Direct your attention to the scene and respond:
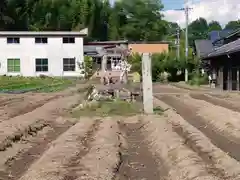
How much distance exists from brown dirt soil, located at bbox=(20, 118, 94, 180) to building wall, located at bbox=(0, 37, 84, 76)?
3841cm

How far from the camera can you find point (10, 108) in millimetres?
18547

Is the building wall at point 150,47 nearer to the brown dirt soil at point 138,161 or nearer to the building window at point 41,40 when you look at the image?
the building window at point 41,40

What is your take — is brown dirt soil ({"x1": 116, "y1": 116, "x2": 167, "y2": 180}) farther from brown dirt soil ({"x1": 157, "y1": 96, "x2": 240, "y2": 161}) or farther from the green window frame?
the green window frame

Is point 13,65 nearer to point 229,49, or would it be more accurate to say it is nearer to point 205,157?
point 229,49

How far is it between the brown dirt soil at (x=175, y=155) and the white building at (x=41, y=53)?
3786 centimetres

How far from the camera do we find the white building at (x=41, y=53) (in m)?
49.4

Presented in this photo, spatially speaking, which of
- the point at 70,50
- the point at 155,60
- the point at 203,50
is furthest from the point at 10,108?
the point at 203,50

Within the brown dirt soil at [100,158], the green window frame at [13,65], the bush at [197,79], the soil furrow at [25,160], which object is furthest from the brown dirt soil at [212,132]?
the green window frame at [13,65]

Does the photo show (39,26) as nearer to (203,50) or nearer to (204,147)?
(203,50)

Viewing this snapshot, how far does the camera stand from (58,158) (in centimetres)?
806

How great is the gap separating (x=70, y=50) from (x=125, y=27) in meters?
44.1

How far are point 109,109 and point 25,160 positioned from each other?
8840 millimetres

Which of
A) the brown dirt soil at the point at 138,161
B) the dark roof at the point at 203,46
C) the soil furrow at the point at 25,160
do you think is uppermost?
the dark roof at the point at 203,46

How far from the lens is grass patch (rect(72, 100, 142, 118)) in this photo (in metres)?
16.5
